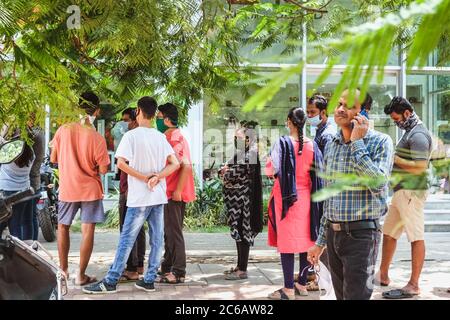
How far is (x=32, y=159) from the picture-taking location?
7.00m

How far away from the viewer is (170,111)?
6.79 meters

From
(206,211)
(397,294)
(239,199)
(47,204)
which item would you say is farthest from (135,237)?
(206,211)

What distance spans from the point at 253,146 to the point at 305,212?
146 cm

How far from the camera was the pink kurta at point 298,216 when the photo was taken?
5781 mm

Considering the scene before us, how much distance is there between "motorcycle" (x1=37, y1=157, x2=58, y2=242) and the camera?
30.9ft

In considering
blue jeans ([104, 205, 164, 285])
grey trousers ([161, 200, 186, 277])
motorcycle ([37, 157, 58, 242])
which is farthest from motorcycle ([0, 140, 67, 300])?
motorcycle ([37, 157, 58, 242])

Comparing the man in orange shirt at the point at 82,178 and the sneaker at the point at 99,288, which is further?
the man in orange shirt at the point at 82,178

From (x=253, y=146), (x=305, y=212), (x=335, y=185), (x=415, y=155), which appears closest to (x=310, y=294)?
(x=305, y=212)

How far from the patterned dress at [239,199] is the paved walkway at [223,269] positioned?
1.89 feet

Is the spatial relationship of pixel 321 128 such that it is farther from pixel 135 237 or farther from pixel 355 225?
pixel 355 225

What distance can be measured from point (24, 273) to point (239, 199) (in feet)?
13.6

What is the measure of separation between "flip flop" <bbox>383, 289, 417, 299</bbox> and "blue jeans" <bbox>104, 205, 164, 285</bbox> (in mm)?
2266

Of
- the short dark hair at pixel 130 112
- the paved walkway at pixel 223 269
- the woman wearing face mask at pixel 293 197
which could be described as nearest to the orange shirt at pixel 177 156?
the short dark hair at pixel 130 112

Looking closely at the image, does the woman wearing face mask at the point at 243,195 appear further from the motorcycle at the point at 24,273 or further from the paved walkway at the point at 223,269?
the motorcycle at the point at 24,273
